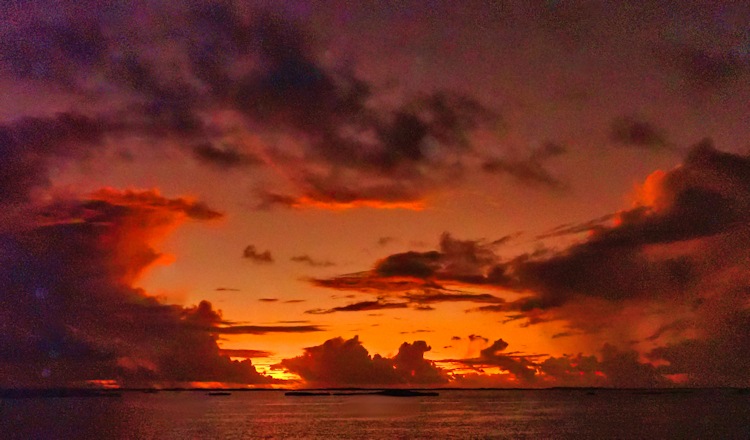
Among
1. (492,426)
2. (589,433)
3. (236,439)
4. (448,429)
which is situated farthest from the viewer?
(492,426)

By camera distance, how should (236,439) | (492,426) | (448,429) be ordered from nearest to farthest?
1. (236,439)
2. (448,429)
3. (492,426)

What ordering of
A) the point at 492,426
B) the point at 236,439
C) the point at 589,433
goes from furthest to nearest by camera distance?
the point at 492,426 → the point at 589,433 → the point at 236,439

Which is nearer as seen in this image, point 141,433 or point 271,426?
point 141,433

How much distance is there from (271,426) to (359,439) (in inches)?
1402

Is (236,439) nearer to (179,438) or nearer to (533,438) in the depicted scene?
(179,438)

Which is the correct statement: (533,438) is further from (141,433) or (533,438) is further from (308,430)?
(141,433)

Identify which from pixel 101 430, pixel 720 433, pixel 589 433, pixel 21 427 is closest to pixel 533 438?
pixel 589 433

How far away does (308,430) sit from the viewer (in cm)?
11900

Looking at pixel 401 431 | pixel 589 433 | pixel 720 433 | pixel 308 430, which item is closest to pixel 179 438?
pixel 308 430

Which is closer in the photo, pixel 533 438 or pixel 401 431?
pixel 533 438

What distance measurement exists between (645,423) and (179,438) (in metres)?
86.0

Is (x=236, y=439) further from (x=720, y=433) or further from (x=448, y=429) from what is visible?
(x=720, y=433)

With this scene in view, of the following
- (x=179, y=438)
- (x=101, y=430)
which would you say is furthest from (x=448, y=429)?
(x=101, y=430)

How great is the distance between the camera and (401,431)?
377 ft
